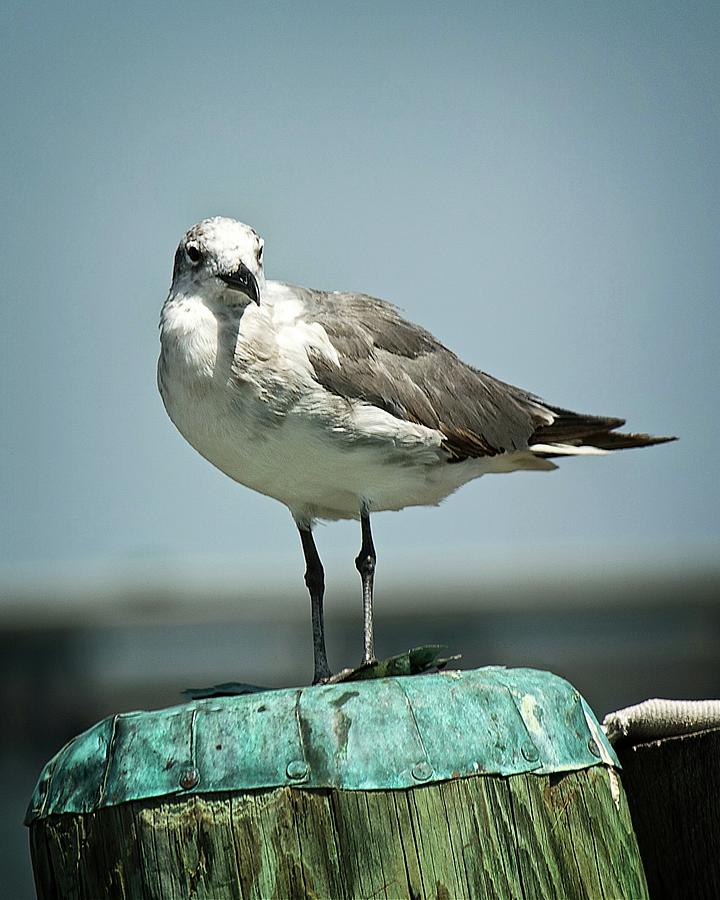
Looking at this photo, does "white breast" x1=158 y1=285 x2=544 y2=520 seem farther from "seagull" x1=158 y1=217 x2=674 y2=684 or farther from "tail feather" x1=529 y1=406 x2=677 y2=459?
"tail feather" x1=529 y1=406 x2=677 y2=459

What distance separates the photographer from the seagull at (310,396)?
4.43m

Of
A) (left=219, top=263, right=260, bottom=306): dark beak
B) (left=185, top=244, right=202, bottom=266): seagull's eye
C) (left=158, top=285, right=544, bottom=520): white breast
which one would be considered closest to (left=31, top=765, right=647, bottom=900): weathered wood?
(left=158, top=285, right=544, bottom=520): white breast

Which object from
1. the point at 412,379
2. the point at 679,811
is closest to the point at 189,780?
the point at 679,811

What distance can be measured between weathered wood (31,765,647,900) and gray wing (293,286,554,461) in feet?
6.30

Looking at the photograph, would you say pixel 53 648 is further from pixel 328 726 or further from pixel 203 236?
pixel 328 726

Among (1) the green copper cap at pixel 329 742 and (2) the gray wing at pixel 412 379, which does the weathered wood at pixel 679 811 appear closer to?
(1) the green copper cap at pixel 329 742

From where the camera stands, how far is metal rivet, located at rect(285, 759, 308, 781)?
2916 millimetres

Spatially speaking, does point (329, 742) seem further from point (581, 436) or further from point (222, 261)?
point (581, 436)

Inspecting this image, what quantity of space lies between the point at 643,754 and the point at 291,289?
221cm

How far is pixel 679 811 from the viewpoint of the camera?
139 inches

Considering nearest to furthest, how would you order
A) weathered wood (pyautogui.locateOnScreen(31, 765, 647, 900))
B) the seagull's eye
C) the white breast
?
weathered wood (pyautogui.locateOnScreen(31, 765, 647, 900)) → the white breast → the seagull's eye

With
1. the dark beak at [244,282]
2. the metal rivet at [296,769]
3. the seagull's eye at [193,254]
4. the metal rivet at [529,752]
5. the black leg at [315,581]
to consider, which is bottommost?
the metal rivet at [529,752]

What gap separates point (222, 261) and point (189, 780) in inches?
86.1

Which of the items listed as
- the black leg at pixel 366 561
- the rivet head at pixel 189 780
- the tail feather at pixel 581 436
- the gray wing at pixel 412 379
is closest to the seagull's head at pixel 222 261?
the gray wing at pixel 412 379
